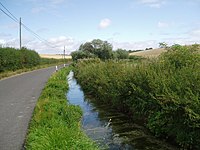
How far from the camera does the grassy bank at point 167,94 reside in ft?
Result: 32.5

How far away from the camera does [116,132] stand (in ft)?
43.6

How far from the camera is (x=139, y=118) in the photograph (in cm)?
1425

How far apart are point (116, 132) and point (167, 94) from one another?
10.9 ft

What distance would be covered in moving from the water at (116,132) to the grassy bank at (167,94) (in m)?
0.38

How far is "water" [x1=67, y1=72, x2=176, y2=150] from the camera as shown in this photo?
11.2 metres

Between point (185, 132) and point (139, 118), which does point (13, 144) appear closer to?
point (185, 132)

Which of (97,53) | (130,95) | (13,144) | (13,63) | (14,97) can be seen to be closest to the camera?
(13,144)

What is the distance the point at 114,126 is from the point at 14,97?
299 inches

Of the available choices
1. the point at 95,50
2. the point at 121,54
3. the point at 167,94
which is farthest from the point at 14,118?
the point at 95,50

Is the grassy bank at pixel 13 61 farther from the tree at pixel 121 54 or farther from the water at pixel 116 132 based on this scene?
the water at pixel 116 132

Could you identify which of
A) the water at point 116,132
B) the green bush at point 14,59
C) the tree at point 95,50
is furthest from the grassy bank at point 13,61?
the water at point 116,132

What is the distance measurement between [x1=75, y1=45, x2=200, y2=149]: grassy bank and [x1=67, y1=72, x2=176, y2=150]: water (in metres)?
0.38

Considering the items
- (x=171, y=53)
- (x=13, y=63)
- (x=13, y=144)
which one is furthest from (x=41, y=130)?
(x=13, y=63)

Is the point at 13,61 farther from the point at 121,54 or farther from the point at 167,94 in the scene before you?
the point at 167,94
